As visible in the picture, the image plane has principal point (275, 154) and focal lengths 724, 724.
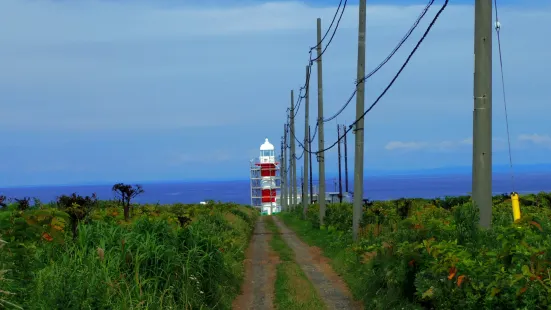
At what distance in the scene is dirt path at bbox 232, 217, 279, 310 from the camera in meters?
14.7

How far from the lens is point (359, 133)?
988 inches

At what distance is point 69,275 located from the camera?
9.74 m

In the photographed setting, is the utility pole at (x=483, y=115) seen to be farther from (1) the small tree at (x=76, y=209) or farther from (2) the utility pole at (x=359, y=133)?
(2) the utility pole at (x=359, y=133)

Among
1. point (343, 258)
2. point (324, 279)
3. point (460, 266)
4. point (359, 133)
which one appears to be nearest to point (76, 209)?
point (324, 279)

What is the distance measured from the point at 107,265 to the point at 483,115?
6820 mm

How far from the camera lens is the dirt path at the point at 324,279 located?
14.8 metres

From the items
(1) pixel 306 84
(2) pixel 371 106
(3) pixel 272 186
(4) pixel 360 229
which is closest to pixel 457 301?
(2) pixel 371 106

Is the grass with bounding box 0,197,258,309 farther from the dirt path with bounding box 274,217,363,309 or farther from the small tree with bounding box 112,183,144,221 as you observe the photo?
the small tree with bounding box 112,183,144,221

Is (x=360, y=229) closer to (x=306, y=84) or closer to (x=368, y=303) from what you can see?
(x=368, y=303)

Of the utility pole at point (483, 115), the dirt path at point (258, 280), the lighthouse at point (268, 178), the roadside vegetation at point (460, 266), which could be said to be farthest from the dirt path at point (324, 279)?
the lighthouse at point (268, 178)

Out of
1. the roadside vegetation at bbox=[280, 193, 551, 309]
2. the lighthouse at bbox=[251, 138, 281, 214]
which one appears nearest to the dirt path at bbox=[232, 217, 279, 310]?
the roadside vegetation at bbox=[280, 193, 551, 309]

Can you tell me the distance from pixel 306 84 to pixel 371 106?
2956 cm

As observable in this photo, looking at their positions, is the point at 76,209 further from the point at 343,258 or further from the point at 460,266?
the point at 343,258

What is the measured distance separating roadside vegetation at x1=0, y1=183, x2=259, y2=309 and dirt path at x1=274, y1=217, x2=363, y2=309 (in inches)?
85.0
